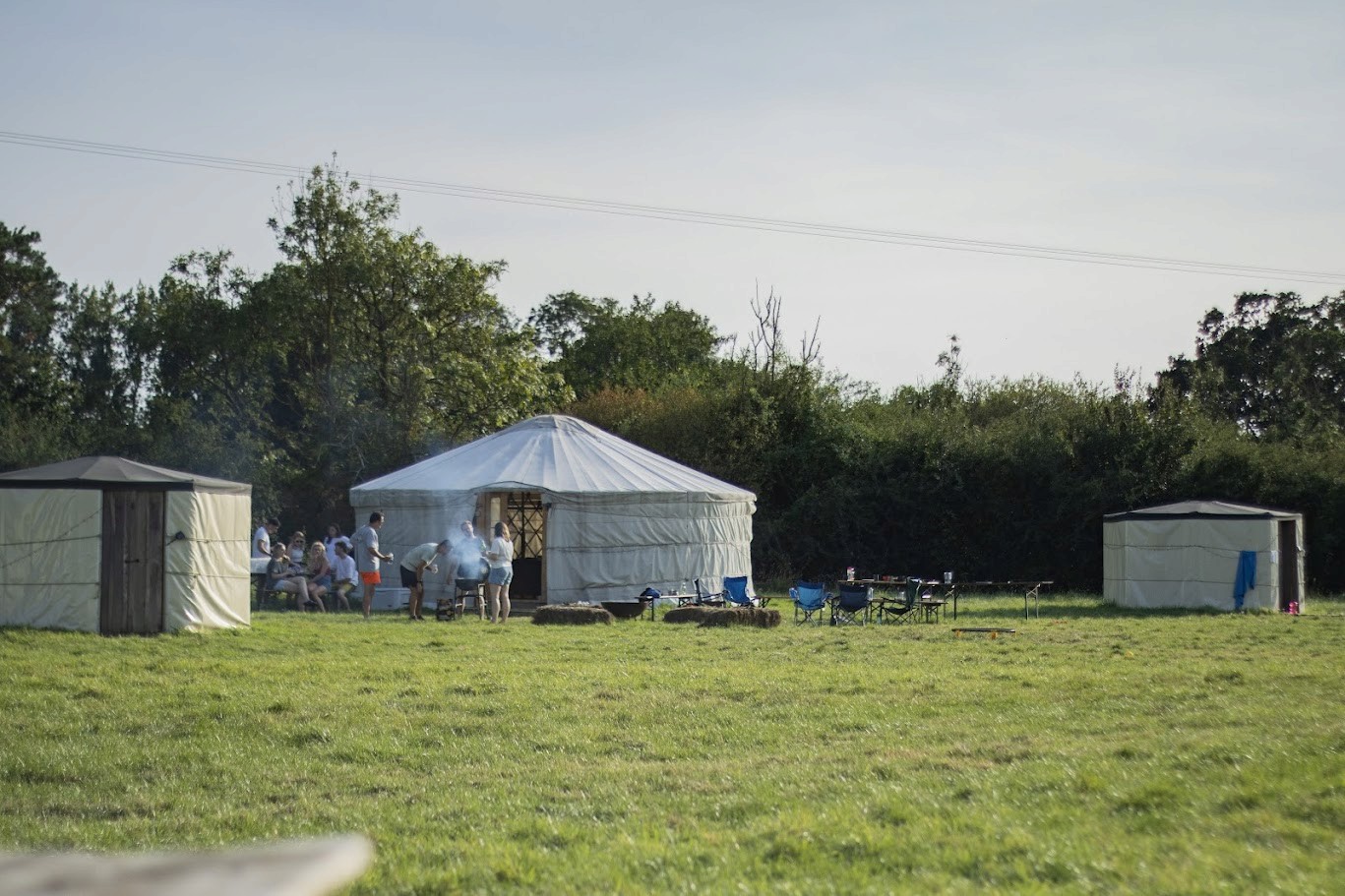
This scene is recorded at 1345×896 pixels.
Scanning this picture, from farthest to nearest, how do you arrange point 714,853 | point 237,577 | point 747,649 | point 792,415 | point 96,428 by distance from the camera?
point 96,428 → point 792,415 → point 237,577 → point 747,649 → point 714,853

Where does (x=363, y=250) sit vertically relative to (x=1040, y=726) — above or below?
above

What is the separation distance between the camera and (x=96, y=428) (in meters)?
28.5

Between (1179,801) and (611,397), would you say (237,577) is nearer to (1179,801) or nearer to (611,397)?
(1179,801)

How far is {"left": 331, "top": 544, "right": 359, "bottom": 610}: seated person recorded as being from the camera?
17.7 metres

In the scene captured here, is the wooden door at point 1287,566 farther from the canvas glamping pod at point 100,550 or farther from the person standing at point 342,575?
the canvas glamping pod at point 100,550

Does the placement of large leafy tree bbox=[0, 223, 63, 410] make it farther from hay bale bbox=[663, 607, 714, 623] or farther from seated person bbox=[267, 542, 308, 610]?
hay bale bbox=[663, 607, 714, 623]

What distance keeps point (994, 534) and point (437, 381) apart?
36.2ft

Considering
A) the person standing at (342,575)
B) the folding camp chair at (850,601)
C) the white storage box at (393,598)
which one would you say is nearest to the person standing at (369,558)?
the person standing at (342,575)

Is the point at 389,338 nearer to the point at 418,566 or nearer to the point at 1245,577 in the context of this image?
the point at 418,566

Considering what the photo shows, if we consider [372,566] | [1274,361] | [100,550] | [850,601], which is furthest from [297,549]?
[1274,361]

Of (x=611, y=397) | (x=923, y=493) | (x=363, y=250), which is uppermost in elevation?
(x=363, y=250)

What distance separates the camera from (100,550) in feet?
42.6

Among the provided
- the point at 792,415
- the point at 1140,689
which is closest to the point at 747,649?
the point at 1140,689

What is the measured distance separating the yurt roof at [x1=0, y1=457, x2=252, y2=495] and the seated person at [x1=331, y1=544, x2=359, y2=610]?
413 cm
